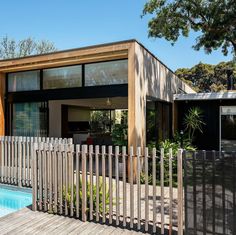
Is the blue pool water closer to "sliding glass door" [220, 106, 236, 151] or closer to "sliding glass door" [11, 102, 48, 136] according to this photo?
"sliding glass door" [11, 102, 48, 136]

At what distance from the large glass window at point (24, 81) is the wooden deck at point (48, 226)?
6.30 metres

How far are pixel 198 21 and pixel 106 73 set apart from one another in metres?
5.00

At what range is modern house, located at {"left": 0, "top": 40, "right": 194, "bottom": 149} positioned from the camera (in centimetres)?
812

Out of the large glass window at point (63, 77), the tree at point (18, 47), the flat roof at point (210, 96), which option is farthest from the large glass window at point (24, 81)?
the tree at point (18, 47)

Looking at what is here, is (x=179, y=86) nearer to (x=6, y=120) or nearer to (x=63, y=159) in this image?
(x=6, y=120)

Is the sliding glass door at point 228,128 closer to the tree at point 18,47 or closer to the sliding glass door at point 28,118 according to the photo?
the sliding glass door at point 28,118

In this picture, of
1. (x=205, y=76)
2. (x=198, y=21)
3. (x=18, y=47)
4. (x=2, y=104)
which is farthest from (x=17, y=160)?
(x=205, y=76)

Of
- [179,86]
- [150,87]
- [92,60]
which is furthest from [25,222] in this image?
[179,86]

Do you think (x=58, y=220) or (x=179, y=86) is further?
(x=179, y=86)

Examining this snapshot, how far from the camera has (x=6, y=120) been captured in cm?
1119

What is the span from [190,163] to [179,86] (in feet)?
38.4

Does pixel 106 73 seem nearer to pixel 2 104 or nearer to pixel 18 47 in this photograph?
pixel 2 104

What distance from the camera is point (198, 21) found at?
35.6 ft

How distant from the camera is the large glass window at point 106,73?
850 cm
